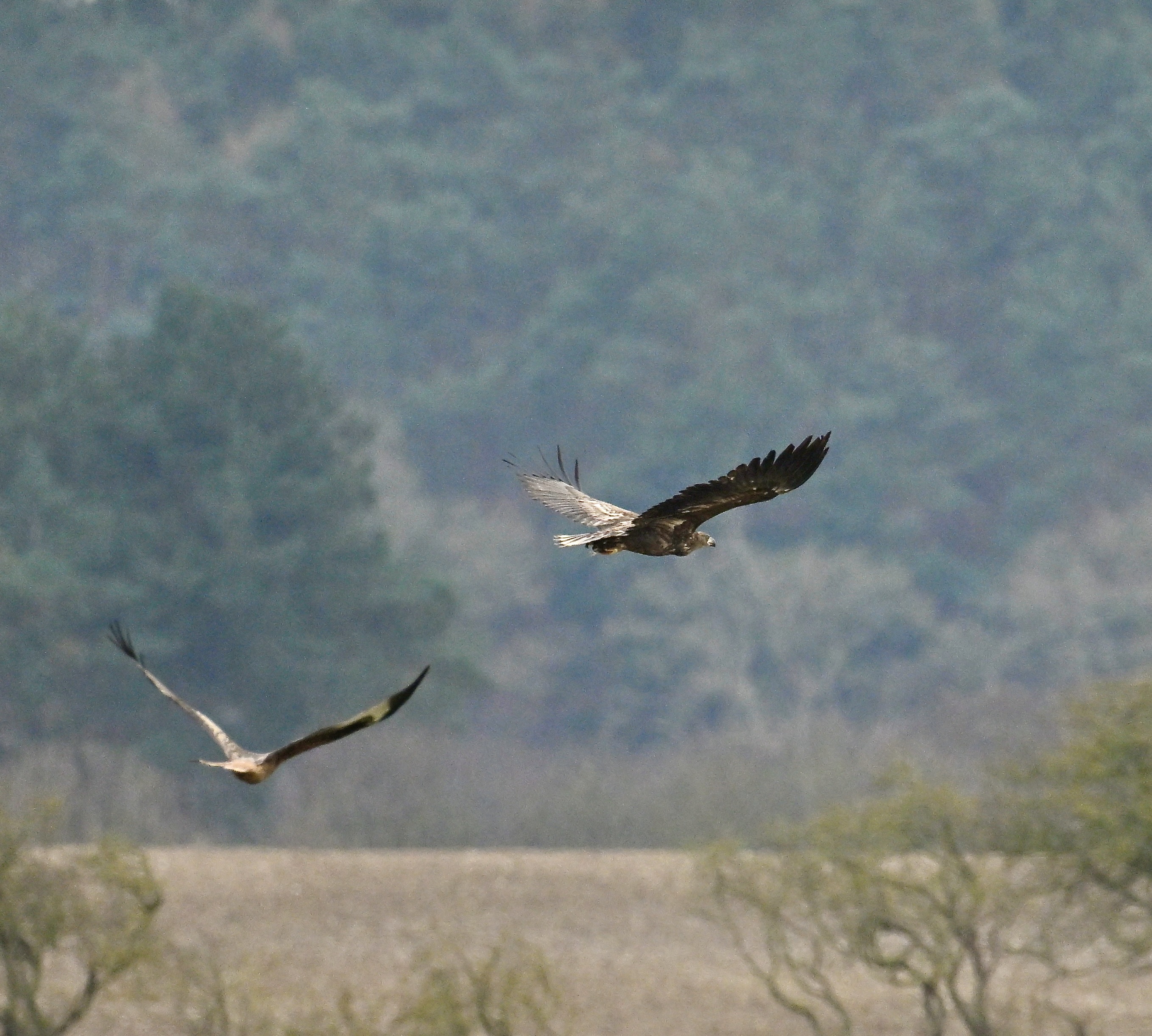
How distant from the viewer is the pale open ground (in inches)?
734

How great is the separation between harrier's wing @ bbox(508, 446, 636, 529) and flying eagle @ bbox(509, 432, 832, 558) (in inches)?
9.2

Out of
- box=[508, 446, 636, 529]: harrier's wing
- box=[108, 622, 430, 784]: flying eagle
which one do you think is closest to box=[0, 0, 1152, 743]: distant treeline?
box=[508, 446, 636, 529]: harrier's wing

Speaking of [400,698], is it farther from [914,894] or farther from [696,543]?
[914,894]

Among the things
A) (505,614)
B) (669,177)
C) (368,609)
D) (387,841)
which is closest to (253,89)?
(669,177)

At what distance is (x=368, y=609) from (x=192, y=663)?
2790 millimetres

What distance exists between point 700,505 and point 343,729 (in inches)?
68.6

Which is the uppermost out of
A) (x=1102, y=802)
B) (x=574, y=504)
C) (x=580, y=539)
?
(x=1102, y=802)

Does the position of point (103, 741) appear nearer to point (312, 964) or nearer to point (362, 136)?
point (312, 964)

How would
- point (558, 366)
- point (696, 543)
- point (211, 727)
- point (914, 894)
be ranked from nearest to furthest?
point (211, 727) < point (696, 543) < point (914, 894) < point (558, 366)

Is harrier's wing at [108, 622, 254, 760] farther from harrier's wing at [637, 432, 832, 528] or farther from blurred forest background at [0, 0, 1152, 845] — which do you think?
blurred forest background at [0, 0, 1152, 845]

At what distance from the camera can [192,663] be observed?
38.1 m

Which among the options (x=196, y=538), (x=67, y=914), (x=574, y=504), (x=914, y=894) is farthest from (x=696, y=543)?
(x=196, y=538)

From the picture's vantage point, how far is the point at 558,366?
50781 millimetres

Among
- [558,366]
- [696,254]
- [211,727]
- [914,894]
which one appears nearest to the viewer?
[211,727]
